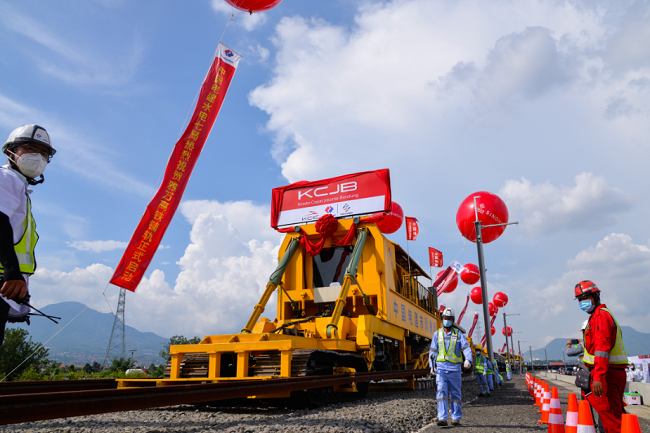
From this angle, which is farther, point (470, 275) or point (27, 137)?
point (470, 275)

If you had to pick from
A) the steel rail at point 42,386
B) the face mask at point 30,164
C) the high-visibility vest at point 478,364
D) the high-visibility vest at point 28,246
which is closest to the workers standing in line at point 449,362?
the steel rail at point 42,386

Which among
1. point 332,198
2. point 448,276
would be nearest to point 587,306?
point 332,198

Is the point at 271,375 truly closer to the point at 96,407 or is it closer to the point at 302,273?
the point at 96,407

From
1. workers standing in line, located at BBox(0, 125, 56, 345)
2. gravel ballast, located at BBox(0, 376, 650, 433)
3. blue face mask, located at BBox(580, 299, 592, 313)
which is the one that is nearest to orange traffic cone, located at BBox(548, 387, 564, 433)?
gravel ballast, located at BBox(0, 376, 650, 433)

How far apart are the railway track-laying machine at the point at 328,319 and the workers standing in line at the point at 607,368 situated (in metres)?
3.59

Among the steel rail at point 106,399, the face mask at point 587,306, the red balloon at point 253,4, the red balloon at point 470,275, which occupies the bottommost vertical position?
the steel rail at point 106,399

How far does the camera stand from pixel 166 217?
9766 millimetres

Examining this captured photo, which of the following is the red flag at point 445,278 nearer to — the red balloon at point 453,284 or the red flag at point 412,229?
the red balloon at point 453,284

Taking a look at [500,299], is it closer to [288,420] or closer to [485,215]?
[485,215]

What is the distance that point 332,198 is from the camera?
10.9 metres

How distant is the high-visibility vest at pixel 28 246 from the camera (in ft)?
8.46

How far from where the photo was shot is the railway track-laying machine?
6.36 meters

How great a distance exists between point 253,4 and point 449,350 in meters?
7.53

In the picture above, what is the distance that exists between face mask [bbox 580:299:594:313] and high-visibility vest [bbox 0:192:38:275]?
5.30 m
